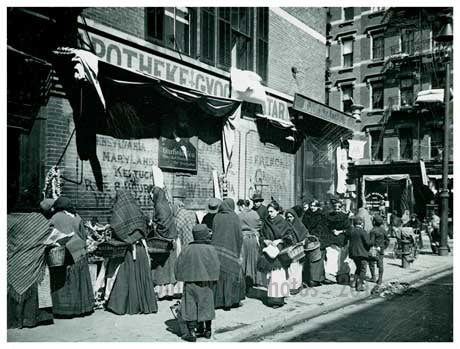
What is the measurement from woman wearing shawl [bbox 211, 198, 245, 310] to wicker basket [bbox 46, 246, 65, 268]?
233 centimetres

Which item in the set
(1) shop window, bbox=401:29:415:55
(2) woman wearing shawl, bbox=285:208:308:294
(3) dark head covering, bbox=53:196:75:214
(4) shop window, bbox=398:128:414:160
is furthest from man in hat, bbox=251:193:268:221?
(1) shop window, bbox=401:29:415:55

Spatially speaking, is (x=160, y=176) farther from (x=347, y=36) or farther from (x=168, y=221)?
(x=347, y=36)

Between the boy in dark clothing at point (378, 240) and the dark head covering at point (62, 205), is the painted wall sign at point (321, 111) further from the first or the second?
the dark head covering at point (62, 205)

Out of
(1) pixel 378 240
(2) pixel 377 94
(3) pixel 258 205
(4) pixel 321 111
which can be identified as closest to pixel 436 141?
(2) pixel 377 94

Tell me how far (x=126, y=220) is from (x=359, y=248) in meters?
5.00

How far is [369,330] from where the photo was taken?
21.2ft

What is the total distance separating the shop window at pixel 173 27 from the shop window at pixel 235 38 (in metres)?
1.12

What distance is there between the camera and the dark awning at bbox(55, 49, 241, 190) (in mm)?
7512

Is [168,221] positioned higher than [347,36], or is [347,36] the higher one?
[347,36]

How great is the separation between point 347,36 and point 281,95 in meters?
20.3

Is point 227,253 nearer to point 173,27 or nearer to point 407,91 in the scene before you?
point 173,27

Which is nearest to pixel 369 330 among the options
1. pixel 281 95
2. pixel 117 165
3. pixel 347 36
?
pixel 117 165

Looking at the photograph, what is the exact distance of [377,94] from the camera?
31.3 metres
